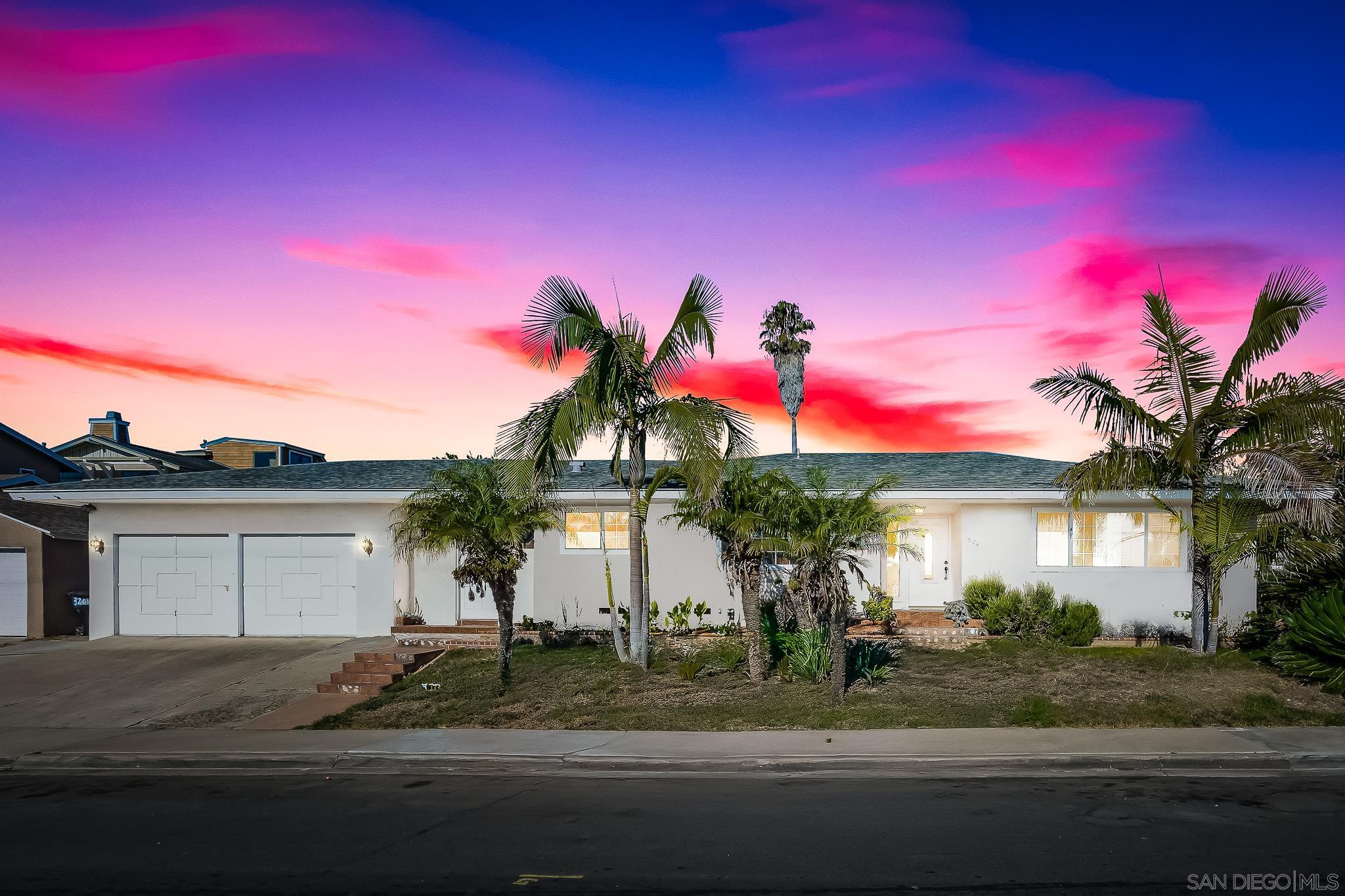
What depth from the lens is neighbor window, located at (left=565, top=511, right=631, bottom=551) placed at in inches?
748

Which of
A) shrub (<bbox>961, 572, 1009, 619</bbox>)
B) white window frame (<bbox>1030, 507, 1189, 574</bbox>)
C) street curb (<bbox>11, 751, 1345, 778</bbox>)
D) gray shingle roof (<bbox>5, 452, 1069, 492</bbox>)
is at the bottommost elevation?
street curb (<bbox>11, 751, 1345, 778</bbox>)

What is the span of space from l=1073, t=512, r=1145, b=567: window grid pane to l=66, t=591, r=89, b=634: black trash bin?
70.0 ft

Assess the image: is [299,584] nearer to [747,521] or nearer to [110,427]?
[747,521]

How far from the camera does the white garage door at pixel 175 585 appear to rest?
65.2ft

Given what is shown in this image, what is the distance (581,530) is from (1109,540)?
10126mm

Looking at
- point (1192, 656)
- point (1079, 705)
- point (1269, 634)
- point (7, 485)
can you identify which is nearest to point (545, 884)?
point (1079, 705)

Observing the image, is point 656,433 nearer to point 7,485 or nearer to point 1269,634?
point 1269,634

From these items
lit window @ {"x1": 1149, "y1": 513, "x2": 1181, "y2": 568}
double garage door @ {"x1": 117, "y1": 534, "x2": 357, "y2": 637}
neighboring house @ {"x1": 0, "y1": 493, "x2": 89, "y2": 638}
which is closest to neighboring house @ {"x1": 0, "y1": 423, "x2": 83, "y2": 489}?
neighboring house @ {"x1": 0, "y1": 493, "x2": 89, "y2": 638}

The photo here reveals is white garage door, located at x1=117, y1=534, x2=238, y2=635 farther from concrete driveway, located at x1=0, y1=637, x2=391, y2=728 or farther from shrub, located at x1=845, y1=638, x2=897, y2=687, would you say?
shrub, located at x1=845, y1=638, x2=897, y2=687

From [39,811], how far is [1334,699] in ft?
48.8

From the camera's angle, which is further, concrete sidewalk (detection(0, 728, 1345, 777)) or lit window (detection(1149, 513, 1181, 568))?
lit window (detection(1149, 513, 1181, 568))

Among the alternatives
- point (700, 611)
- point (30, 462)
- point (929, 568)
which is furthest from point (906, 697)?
point (30, 462)

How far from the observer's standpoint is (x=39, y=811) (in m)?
8.91

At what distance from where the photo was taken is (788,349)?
36.4m
